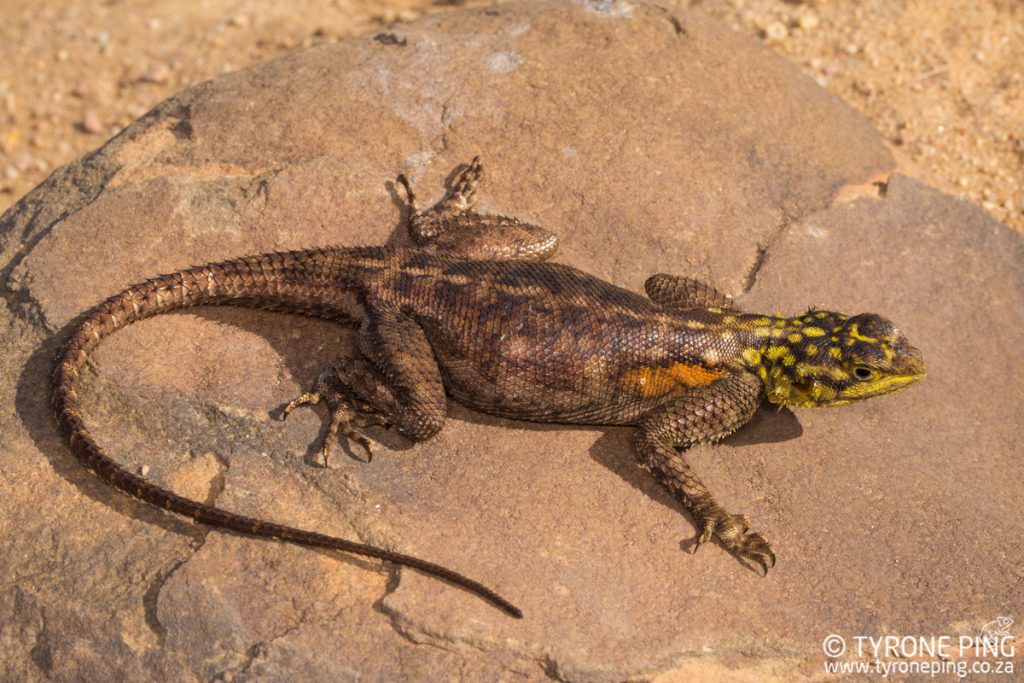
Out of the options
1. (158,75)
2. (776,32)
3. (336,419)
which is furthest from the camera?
(158,75)

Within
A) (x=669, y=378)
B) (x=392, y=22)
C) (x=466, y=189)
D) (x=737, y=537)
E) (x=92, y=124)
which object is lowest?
(x=92, y=124)

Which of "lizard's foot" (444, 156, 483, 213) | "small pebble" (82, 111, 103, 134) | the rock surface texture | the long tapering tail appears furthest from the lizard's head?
"small pebble" (82, 111, 103, 134)

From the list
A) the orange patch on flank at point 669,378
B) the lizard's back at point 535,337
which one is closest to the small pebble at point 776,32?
the lizard's back at point 535,337

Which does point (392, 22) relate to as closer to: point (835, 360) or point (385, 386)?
point (385, 386)

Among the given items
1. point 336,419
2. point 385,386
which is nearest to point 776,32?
point 385,386

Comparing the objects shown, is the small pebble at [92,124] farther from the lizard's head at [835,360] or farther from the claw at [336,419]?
the lizard's head at [835,360]

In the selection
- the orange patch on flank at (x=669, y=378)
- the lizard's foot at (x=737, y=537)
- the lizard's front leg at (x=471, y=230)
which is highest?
the lizard's front leg at (x=471, y=230)

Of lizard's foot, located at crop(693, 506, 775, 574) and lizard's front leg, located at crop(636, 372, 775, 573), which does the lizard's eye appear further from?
lizard's foot, located at crop(693, 506, 775, 574)
